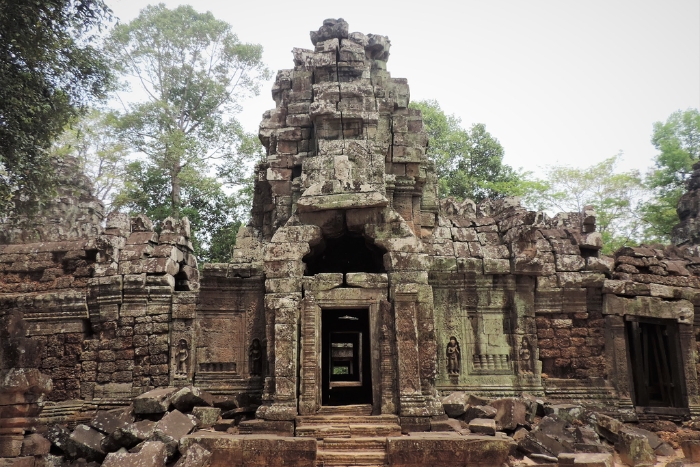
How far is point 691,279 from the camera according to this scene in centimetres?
945

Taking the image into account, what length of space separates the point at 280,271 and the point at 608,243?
1726cm

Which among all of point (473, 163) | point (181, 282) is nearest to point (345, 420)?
point (181, 282)

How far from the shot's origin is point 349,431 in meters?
6.57

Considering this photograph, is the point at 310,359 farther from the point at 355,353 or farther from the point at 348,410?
the point at 355,353

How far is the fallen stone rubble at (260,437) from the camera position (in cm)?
608

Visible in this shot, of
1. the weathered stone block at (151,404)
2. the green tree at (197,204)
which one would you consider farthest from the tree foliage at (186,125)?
the weathered stone block at (151,404)

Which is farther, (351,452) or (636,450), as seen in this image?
(636,450)

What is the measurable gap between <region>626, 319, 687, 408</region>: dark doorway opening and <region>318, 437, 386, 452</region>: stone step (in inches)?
190

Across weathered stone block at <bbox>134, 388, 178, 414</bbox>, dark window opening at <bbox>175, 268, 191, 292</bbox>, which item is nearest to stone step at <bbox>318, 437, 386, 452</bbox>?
weathered stone block at <bbox>134, 388, 178, 414</bbox>

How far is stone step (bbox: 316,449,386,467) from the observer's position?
6.15 metres

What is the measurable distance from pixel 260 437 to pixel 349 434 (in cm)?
105

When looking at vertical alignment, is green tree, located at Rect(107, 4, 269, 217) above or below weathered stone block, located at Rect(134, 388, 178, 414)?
above

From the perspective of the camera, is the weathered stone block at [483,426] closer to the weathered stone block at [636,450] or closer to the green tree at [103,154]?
the weathered stone block at [636,450]

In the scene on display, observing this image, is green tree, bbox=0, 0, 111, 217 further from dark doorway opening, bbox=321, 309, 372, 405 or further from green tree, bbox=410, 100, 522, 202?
green tree, bbox=410, 100, 522, 202
